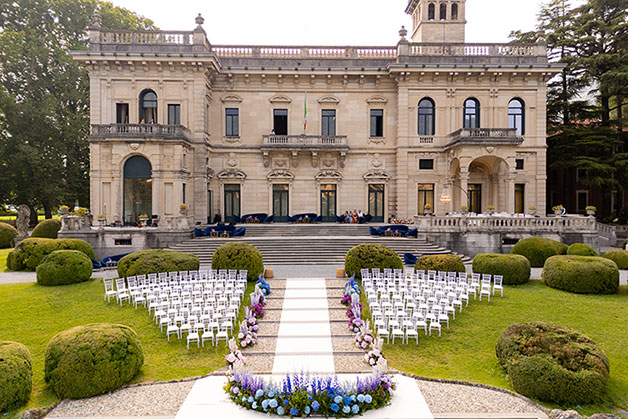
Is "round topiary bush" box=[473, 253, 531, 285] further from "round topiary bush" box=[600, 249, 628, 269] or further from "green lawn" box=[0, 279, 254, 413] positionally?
"green lawn" box=[0, 279, 254, 413]

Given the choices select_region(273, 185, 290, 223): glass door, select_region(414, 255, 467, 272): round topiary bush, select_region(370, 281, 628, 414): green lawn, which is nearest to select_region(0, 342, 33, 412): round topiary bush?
select_region(370, 281, 628, 414): green lawn

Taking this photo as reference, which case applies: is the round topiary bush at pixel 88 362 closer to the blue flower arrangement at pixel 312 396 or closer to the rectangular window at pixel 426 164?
the blue flower arrangement at pixel 312 396

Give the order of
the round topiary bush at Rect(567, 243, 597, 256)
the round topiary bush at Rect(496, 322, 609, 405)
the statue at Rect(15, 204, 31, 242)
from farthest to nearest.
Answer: the statue at Rect(15, 204, 31, 242) → the round topiary bush at Rect(567, 243, 597, 256) → the round topiary bush at Rect(496, 322, 609, 405)

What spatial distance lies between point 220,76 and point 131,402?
95.0 ft

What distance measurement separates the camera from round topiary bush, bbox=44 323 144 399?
321 inches

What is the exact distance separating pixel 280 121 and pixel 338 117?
17.0 feet

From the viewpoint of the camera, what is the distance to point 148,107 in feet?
100

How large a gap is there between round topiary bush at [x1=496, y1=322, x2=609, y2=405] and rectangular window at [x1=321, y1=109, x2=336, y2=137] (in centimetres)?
2621

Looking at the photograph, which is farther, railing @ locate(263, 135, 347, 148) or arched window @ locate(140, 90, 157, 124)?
railing @ locate(263, 135, 347, 148)

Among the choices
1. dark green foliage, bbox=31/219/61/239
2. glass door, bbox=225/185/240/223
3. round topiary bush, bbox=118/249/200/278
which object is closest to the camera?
round topiary bush, bbox=118/249/200/278

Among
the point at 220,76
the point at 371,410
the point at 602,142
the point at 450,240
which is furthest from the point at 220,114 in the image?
the point at 602,142

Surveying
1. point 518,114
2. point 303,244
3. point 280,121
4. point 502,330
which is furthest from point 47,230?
point 518,114

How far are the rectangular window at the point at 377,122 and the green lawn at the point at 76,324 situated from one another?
69.4 ft

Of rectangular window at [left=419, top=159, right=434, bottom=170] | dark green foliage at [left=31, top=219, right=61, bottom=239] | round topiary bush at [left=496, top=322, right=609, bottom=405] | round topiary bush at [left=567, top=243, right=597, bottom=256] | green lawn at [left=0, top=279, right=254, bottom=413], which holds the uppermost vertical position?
rectangular window at [left=419, top=159, right=434, bottom=170]
